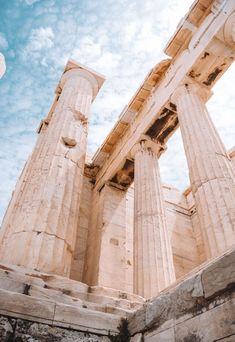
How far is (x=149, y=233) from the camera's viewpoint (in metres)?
10.5

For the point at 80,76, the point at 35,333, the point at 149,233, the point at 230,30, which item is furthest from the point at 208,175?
the point at 80,76

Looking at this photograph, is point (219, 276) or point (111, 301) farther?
point (111, 301)

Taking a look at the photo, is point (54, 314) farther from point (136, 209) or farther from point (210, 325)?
point (136, 209)

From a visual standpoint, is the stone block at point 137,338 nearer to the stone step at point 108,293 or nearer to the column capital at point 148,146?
the stone step at point 108,293

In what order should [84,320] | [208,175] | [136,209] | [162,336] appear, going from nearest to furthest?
[162,336], [84,320], [208,175], [136,209]

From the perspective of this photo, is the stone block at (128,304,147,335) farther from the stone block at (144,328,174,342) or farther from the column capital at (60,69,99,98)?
the column capital at (60,69,99,98)

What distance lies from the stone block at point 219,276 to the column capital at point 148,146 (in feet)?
34.6

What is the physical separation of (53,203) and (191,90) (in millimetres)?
6935

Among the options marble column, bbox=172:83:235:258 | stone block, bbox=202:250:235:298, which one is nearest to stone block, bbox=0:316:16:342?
stone block, bbox=202:250:235:298

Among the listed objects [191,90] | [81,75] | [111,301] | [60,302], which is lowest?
[60,302]

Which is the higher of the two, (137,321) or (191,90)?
(191,90)

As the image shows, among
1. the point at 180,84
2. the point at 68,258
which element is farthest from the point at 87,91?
the point at 68,258

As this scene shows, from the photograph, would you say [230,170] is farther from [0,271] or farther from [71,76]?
[71,76]

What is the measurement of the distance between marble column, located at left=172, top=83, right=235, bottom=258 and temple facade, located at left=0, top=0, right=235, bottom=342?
0.03 metres
